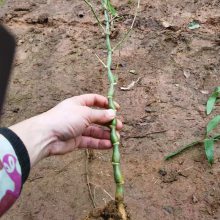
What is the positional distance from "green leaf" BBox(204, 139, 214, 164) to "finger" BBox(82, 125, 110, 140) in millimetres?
440

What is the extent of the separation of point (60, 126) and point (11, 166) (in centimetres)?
28

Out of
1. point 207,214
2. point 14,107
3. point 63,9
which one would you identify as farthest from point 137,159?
point 63,9

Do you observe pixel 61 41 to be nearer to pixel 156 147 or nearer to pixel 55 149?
pixel 156 147

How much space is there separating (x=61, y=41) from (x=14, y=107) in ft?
1.90

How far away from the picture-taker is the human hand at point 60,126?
135 cm

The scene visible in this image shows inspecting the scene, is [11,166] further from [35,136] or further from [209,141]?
[209,141]

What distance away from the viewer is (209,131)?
1910 millimetres

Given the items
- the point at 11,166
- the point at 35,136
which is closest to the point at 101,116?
the point at 35,136

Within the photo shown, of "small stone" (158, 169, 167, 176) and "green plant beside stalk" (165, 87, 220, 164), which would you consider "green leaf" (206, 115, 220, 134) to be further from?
"small stone" (158, 169, 167, 176)

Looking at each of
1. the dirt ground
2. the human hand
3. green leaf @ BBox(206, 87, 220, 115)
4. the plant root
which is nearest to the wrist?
the human hand

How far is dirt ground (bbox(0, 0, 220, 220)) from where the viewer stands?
1.72 metres

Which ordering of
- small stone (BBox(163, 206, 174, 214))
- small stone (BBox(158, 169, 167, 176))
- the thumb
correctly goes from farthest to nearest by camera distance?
small stone (BBox(158, 169, 167, 176)) → small stone (BBox(163, 206, 174, 214)) → the thumb

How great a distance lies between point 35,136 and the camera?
1360mm

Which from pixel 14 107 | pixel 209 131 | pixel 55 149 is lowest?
pixel 14 107
